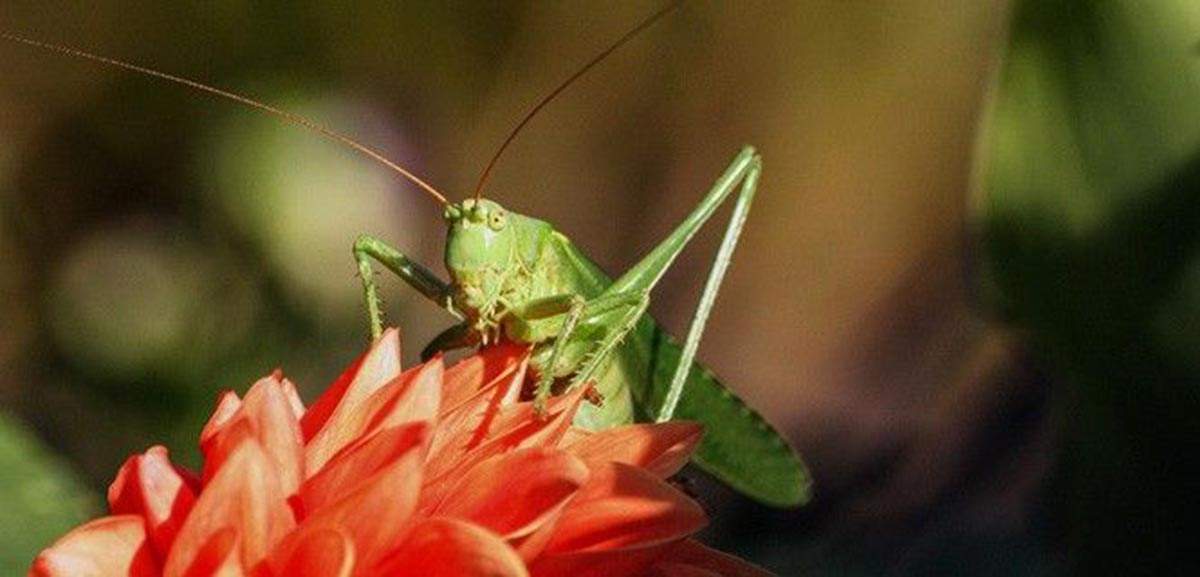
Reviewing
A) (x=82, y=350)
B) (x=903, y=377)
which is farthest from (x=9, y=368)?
(x=903, y=377)

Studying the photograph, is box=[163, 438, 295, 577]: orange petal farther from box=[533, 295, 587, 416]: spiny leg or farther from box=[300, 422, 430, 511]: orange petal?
box=[533, 295, 587, 416]: spiny leg

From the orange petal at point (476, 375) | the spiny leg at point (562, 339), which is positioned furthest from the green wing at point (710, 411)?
the orange petal at point (476, 375)

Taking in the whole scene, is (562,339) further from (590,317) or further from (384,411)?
(384,411)

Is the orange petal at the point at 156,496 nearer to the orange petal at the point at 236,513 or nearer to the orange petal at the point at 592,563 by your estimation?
the orange petal at the point at 236,513

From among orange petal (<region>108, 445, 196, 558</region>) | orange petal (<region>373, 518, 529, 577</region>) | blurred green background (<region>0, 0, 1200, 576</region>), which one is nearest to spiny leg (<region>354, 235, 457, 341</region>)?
blurred green background (<region>0, 0, 1200, 576</region>)

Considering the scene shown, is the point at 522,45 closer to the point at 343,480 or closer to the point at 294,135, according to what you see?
the point at 294,135
